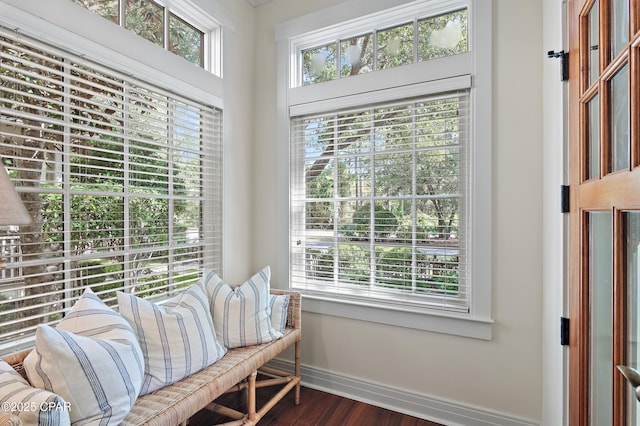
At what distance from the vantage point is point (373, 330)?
2127mm

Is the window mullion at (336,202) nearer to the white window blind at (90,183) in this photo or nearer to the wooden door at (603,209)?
the white window blind at (90,183)

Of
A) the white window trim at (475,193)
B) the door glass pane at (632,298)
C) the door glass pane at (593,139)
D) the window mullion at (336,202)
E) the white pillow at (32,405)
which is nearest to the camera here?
the door glass pane at (632,298)

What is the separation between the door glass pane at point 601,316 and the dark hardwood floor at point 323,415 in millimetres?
1205

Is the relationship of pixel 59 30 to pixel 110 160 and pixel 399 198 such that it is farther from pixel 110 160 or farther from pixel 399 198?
pixel 399 198

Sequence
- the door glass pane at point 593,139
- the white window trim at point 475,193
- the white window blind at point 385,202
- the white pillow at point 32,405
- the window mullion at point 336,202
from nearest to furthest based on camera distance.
Result: the white pillow at point 32,405 < the door glass pane at point 593,139 < the white window trim at point 475,193 < the white window blind at point 385,202 < the window mullion at point 336,202

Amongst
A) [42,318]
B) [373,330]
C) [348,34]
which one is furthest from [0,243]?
[348,34]

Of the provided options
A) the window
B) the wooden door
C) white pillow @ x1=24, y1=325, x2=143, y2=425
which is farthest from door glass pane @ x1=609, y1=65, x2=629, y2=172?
the window

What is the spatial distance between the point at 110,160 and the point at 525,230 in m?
2.24

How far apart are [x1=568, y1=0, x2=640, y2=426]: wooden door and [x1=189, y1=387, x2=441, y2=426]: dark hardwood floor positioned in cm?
108

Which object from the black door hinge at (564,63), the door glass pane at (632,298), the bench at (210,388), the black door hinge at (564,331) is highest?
the black door hinge at (564,63)

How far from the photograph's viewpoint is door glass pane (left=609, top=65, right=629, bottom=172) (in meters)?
0.78

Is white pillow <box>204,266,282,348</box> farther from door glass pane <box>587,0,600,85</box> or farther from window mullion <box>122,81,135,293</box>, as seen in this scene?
door glass pane <box>587,0,600,85</box>

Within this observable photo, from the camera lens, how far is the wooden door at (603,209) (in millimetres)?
746

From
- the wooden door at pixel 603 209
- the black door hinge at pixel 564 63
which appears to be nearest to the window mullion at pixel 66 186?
the wooden door at pixel 603 209
